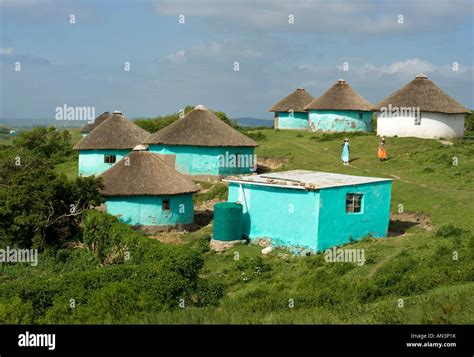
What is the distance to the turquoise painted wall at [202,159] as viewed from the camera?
3312 centimetres

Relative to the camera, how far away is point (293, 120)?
2053 inches

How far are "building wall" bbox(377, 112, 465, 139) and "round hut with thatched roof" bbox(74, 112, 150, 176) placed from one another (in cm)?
1522

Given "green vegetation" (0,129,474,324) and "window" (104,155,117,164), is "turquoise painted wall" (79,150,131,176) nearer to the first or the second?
"window" (104,155,117,164)

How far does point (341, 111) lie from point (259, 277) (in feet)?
93.1

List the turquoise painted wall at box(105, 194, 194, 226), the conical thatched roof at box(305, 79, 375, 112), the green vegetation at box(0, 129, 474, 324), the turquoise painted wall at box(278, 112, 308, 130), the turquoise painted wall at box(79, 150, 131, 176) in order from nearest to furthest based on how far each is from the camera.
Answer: the green vegetation at box(0, 129, 474, 324), the turquoise painted wall at box(105, 194, 194, 226), the turquoise painted wall at box(79, 150, 131, 176), the conical thatched roof at box(305, 79, 375, 112), the turquoise painted wall at box(278, 112, 308, 130)

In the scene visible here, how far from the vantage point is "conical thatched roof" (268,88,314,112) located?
5188 cm

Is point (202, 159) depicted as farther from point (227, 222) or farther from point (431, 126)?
point (431, 126)

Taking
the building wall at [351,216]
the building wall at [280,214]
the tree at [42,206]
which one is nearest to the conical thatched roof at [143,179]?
the tree at [42,206]

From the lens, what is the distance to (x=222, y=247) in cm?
2128

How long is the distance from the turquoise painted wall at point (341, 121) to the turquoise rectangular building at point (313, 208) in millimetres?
22309

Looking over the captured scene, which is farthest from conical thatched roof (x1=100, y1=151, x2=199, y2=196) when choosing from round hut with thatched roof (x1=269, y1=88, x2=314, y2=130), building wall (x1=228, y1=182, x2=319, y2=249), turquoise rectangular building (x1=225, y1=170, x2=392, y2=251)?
round hut with thatched roof (x1=269, y1=88, x2=314, y2=130)

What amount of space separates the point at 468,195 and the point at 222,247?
32.0 ft

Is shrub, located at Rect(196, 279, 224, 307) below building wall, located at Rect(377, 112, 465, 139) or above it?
below

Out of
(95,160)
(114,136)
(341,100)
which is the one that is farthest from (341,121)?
(95,160)
